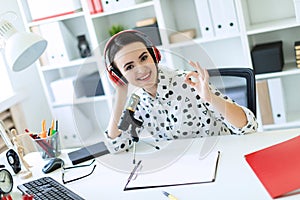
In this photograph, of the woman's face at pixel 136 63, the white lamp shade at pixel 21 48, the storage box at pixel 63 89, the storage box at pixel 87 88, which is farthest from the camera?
the storage box at pixel 63 89

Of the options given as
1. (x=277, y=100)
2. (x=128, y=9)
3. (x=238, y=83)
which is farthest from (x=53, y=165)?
(x=277, y=100)

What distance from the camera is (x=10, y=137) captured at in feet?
5.29

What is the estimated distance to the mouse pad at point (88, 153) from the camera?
149 centimetres

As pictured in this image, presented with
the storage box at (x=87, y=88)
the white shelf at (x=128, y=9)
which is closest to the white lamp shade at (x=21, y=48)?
the storage box at (x=87, y=88)

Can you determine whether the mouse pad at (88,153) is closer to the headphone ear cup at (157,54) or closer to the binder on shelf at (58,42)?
the headphone ear cup at (157,54)

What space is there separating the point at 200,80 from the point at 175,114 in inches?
9.7

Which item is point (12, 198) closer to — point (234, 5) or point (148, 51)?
point (148, 51)

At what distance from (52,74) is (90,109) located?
450 mm

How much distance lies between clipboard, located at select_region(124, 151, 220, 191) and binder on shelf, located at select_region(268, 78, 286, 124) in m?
1.20

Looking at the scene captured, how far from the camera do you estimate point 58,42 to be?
8.96 ft

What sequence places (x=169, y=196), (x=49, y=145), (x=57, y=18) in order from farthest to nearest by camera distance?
1. (x=57, y=18)
2. (x=49, y=145)
3. (x=169, y=196)

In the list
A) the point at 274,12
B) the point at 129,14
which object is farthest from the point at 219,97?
the point at 129,14

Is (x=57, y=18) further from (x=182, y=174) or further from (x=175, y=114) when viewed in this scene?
(x=182, y=174)

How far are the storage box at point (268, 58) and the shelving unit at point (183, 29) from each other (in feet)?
0.10
